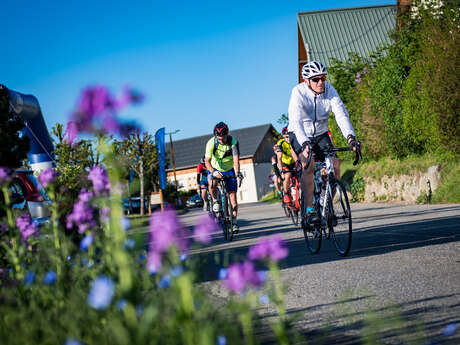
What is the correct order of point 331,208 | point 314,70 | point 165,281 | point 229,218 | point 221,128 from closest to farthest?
point 165,281, point 331,208, point 314,70, point 221,128, point 229,218

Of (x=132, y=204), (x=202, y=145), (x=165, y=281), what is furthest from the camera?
(x=202, y=145)

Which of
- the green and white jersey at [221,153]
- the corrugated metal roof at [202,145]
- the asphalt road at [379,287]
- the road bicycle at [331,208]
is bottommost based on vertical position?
the asphalt road at [379,287]

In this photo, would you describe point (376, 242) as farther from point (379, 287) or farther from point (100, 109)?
point (100, 109)

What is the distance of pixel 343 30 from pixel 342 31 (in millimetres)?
155

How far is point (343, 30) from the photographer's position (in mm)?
34500

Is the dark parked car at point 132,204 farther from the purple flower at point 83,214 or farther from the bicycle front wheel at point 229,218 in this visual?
the bicycle front wheel at point 229,218

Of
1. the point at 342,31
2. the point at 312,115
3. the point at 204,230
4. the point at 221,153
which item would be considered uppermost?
the point at 342,31

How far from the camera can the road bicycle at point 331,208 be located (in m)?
5.58

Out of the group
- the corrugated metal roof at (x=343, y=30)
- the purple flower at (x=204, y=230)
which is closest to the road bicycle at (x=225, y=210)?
the purple flower at (x=204, y=230)

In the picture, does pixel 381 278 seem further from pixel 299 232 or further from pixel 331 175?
pixel 299 232

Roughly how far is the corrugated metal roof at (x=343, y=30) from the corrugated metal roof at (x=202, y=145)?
1482 inches

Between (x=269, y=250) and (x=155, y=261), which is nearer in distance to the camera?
(x=155, y=261)

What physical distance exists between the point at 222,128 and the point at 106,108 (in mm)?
7138

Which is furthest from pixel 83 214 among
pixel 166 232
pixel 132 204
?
pixel 132 204
